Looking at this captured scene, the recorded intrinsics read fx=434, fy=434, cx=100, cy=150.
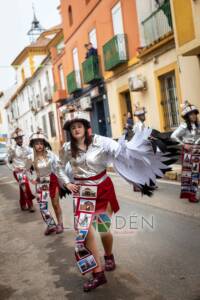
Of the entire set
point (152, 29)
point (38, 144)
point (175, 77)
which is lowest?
point (38, 144)

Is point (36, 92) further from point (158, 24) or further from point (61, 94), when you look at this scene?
point (158, 24)

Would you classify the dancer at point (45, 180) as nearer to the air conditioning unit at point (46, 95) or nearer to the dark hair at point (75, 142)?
the dark hair at point (75, 142)

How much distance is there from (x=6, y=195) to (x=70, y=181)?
823 cm

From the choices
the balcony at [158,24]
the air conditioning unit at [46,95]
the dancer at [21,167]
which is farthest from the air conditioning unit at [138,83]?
the air conditioning unit at [46,95]

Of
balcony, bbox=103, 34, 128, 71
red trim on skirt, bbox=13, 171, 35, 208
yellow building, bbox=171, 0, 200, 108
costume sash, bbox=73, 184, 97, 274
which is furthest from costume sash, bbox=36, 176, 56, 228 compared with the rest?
balcony, bbox=103, 34, 128, 71

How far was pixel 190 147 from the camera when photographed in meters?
7.71

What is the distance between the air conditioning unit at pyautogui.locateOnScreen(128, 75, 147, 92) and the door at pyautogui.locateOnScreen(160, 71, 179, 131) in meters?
0.88

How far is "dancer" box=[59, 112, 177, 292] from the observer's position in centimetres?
423

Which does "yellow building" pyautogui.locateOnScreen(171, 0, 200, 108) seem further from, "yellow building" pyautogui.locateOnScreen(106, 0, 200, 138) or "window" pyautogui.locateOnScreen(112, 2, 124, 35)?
"window" pyautogui.locateOnScreen(112, 2, 124, 35)

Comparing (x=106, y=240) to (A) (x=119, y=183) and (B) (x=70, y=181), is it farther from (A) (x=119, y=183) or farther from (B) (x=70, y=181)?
(A) (x=119, y=183)

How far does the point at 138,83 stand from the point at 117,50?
216 cm

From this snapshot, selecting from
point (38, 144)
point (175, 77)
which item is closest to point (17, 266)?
point (38, 144)

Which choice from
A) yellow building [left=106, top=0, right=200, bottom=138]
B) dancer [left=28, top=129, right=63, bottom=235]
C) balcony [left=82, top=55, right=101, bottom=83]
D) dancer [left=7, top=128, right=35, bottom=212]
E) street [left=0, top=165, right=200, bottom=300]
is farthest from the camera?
balcony [left=82, top=55, right=101, bottom=83]

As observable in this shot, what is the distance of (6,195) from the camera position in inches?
494
